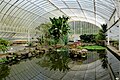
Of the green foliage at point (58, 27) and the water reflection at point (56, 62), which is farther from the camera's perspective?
the green foliage at point (58, 27)

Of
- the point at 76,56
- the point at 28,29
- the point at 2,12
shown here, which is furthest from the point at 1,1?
the point at 28,29

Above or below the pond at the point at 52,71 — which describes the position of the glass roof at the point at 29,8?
above

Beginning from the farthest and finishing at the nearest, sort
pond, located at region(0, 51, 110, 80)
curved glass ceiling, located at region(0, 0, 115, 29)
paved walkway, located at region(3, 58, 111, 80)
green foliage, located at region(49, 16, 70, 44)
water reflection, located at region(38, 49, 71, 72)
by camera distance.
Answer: green foliage, located at region(49, 16, 70, 44) → curved glass ceiling, located at region(0, 0, 115, 29) → water reflection, located at region(38, 49, 71, 72) → pond, located at region(0, 51, 110, 80) → paved walkway, located at region(3, 58, 111, 80)

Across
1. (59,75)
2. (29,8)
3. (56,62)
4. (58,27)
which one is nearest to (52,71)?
(59,75)

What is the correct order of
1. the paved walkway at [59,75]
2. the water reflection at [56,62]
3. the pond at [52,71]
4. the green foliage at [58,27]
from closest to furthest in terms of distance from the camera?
the paved walkway at [59,75]
the pond at [52,71]
the water reflection at [56,62]
the green foliage at [58,27]

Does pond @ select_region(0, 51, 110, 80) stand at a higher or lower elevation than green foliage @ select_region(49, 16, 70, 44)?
lower

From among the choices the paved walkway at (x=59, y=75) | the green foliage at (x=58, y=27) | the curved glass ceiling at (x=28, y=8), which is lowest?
the paved walkway at (x=59, y=75)

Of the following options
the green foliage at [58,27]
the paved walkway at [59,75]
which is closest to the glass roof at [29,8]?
the green foliage at [58,27]

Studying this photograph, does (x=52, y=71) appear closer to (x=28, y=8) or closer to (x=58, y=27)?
(x=58, y=27)

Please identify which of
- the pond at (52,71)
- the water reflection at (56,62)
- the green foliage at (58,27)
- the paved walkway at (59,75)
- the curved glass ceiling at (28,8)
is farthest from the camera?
the green foliage at (58,27)

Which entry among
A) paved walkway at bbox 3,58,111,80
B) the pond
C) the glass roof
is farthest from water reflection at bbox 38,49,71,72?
the glass roof

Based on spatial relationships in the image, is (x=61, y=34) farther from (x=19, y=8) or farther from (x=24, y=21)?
(x=24, y=21)

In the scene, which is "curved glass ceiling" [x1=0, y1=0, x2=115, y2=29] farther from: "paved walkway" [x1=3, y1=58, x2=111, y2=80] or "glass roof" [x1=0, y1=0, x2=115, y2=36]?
"paved walkway" [x1=3, y1=58, x2=111, y2=80]

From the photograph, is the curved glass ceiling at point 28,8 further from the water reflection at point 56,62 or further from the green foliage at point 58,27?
the water reflection at point 56,62
